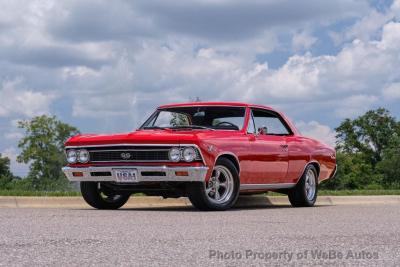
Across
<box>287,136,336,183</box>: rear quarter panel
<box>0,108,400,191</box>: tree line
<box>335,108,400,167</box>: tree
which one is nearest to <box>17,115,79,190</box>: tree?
<box>0,108,400,191</box>: tree line

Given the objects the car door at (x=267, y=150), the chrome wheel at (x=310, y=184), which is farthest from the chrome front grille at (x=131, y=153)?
the chrome wheel at (x=310, y=184)

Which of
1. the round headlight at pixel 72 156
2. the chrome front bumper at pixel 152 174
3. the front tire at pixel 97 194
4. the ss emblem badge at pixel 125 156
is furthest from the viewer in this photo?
the front tire at pixel 97 194

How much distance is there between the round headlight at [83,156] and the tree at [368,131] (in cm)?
8258

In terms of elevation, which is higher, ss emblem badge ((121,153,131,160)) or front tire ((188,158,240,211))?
ss emblem badge ((121,153,131,160))

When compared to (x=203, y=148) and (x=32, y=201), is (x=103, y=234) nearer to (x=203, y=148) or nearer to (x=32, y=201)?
(x=203, y=148)

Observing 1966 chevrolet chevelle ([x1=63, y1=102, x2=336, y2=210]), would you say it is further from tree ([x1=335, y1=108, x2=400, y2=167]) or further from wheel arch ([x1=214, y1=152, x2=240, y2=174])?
tree ([x1=335, y1=108, x2=400, y2=167])

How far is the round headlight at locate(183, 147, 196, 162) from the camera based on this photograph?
34.1 ft

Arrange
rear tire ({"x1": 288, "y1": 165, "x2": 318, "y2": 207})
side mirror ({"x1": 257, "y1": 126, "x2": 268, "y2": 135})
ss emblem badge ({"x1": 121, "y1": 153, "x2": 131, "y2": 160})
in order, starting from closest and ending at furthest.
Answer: ss emblem badge ({"x1": 121, "y1": 153, "x2": 131, "y2": 160}) < side mirror ({"x1": 257, "y1": 126, "x2": 268, "y2": 135}) < rear tire ({"x1": 288, "y1": 165, "x2": 318, "y2": 207})

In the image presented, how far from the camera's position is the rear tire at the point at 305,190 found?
12.8 meters

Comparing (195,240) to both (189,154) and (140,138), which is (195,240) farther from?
(140,138)

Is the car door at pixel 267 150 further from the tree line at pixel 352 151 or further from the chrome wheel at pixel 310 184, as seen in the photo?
the tree line at pixel 352 151

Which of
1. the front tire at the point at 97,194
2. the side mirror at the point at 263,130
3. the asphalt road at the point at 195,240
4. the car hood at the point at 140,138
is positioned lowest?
the asphalt road at the point at 195,240

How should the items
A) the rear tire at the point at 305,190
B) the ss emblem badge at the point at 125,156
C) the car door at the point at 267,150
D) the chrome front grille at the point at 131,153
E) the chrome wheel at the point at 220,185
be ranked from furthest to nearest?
the rear tire at the point at 305,190, the car door at the point at 267,150, the chrome wheel at the point at 220,185, the ss emblem badge at the point at 125,156, the chrome front grille at the point at 131,153

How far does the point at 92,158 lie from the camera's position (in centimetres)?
1111
